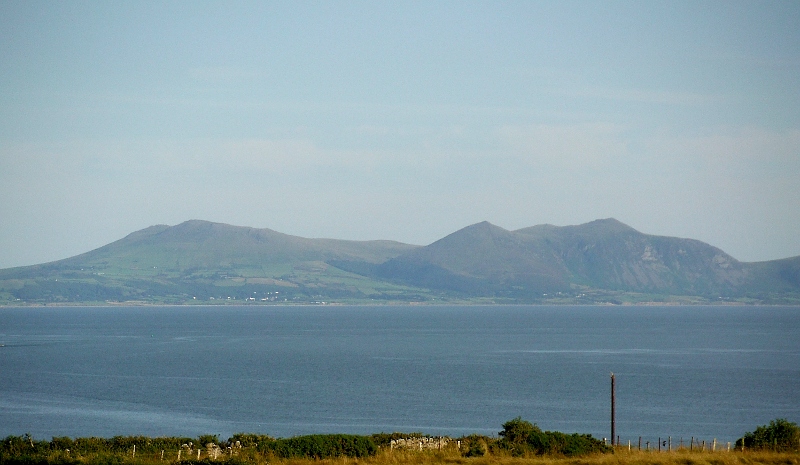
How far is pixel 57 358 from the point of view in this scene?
133000mm

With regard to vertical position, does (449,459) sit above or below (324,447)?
above

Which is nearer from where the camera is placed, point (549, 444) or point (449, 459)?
point (449, 459)

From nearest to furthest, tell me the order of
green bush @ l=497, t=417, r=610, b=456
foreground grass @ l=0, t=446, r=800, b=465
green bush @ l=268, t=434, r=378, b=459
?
foreground grass @ l=0, t=446, r=800, b=465 < green bush @ l=268, t=434, r=378, b=459 < green bush @ l=497, t=417, r=610, b=456

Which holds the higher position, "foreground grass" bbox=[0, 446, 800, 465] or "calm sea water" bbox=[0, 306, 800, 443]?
"foreground grass" bbox=[0, 446, 800, 465]

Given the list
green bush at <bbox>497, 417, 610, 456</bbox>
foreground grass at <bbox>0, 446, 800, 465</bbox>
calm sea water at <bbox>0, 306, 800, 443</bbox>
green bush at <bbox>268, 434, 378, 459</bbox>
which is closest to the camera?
foreground grass at <bbox>0, 446, 800, 465</bbox>

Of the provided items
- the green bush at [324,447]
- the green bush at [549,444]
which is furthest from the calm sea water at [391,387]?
the green bush at [549,444]

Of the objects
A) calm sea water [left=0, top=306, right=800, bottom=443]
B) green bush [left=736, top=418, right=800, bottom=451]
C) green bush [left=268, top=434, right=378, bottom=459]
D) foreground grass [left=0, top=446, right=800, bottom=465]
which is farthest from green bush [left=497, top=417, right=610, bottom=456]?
calm sea water [left=0, top=306, right=800, bottom=443]

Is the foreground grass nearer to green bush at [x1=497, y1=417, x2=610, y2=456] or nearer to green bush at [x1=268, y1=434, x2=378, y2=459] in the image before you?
green bush at [x1=268, y1=434, x2=378, y2=459]

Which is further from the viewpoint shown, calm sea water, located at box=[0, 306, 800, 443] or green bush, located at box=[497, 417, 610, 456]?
calm sea water, located at box=[0, 306, 800, 443]

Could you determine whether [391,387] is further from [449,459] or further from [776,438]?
[449,459]

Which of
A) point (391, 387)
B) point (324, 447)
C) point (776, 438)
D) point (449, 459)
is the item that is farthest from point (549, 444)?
point (391, 387)

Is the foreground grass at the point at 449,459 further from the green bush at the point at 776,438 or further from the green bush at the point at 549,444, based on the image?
the green bush at the point at 776,438

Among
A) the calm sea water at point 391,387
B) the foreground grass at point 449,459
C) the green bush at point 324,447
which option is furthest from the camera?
the calm sea water at point 391,387

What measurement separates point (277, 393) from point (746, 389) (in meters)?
→ 50.9
